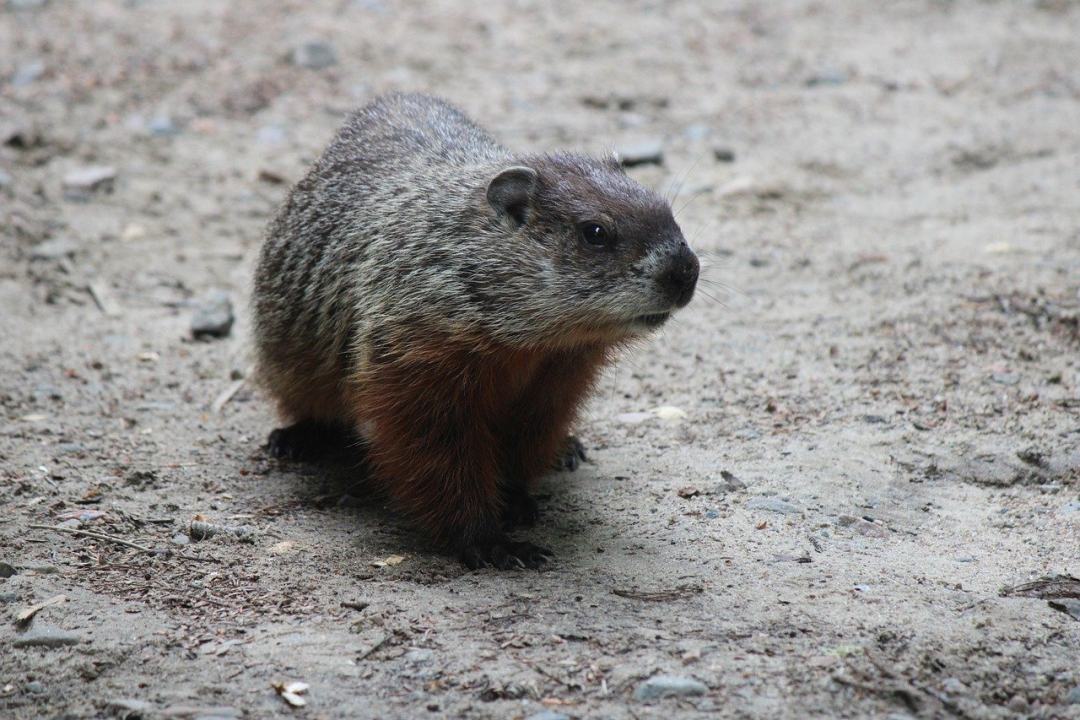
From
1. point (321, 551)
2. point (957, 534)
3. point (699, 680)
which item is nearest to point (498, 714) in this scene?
point (699, 680)

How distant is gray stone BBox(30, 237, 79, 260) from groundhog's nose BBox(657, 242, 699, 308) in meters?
5.22

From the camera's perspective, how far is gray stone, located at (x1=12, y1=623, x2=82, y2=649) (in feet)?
14.0

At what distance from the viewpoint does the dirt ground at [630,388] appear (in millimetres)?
4207

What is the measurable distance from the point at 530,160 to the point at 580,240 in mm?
665

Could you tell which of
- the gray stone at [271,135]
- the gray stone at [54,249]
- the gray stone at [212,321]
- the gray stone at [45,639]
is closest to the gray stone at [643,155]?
the gray stone at [271,135]

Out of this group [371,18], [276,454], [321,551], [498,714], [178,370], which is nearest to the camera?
[498,714]

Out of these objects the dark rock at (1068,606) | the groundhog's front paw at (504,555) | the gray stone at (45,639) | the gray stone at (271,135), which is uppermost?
the gray stone at (271,135)

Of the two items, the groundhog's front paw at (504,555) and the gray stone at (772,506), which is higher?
the gray stone at (772,506)

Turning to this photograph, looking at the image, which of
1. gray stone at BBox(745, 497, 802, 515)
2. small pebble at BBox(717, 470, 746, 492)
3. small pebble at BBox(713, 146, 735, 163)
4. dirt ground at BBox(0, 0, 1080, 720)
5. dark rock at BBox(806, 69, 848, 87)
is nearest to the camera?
dirt ground at BBox(0, 0, 1080, 720)

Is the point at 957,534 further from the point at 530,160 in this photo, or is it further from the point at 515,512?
the point at 530,160

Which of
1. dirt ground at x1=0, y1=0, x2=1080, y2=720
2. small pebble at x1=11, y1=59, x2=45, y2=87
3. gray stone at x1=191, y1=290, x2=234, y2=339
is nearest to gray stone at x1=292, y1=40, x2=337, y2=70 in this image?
dirt ground at x1=0, y1=0, x2=1080, y2=720

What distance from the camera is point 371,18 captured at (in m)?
11.9

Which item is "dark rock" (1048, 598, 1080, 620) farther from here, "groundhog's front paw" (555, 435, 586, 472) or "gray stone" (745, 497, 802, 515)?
"groundhog's front paw" (555, 435, 586, 472)

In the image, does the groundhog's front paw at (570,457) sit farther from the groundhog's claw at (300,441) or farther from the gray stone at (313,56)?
the gray stone at (313,56)
